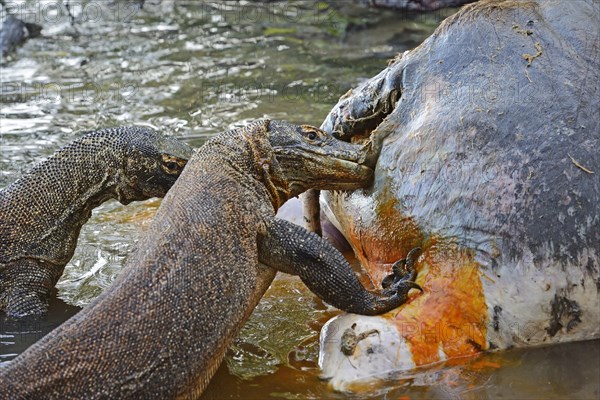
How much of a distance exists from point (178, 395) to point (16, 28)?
405 inches

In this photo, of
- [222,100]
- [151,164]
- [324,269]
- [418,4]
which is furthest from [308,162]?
[418,4]

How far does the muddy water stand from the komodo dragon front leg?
0.43 meters

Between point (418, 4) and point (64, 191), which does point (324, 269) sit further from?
point (418, 4)

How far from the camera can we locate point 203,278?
15.8ft

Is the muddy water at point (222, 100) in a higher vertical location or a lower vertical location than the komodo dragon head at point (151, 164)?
lower

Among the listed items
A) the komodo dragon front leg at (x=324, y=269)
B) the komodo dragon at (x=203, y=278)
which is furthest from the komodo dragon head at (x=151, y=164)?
the komodo dragon front leg at (x=324, y=269)

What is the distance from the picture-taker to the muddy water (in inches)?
199

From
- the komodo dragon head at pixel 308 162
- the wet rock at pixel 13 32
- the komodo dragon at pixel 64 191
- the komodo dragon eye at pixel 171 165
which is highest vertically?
the komodo dragon head at pixel 308 162

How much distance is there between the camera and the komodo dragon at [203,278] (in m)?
4.50

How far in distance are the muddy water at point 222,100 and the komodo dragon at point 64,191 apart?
282mm

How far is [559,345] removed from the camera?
513 centimetres

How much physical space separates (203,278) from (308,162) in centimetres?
117

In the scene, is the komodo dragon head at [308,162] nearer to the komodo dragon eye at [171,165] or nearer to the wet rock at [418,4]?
the komodo dragon eye at [171,165]

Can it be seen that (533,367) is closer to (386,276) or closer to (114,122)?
(386,276)
